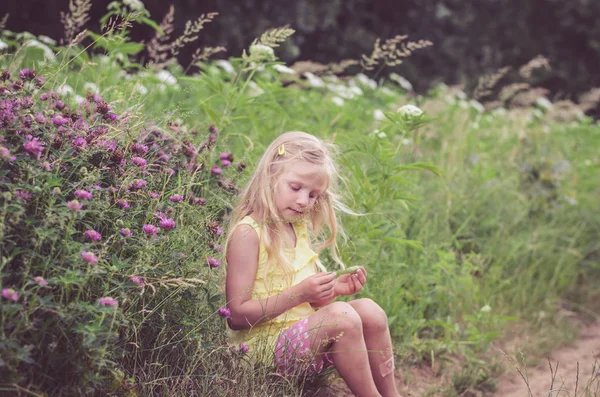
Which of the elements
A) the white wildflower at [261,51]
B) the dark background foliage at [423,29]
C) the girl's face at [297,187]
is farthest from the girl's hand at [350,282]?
the dark background foliage at [423,29]

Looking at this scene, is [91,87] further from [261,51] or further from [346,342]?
[346,342]

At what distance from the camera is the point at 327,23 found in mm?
6930

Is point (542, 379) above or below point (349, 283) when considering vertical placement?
below

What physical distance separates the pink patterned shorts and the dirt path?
0.98 metres

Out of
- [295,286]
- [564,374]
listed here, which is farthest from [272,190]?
[564,374]

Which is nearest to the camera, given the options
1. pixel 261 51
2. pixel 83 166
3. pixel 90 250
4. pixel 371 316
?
pixel 90 250

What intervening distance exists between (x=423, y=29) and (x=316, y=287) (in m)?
6.28

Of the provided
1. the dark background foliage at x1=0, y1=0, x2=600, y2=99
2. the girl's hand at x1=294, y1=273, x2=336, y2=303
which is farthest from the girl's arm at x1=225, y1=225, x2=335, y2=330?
the dark background foliage at x1=0, y1=0, x2=600, y2=99

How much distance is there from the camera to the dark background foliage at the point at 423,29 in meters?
5.68

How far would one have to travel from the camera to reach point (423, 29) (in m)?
7.97

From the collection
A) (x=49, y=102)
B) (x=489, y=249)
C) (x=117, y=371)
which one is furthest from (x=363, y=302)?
(x=489, y=249)

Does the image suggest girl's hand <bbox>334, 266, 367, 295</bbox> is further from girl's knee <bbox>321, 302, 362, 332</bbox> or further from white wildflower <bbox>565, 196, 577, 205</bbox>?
white wildflower <bbox>565, 196, 577, 205</bbox>

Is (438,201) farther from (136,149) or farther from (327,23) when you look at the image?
(327,23)

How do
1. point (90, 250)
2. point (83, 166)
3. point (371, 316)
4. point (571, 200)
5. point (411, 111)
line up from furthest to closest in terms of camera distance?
point (571, 200)
point (411, 111)
point (371, 316)
point (83, 166)
point (90, 250)
